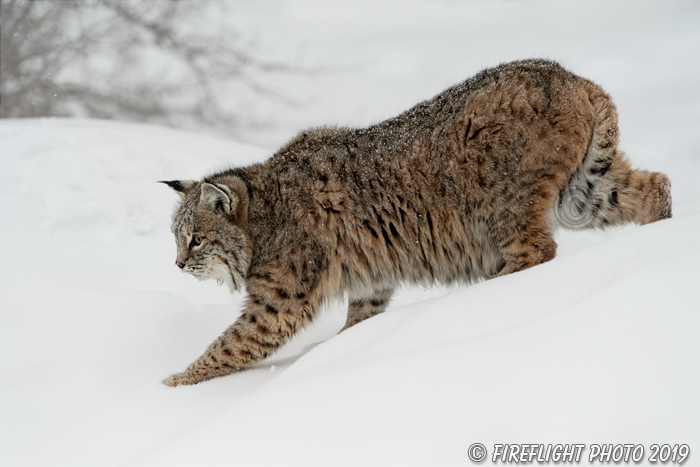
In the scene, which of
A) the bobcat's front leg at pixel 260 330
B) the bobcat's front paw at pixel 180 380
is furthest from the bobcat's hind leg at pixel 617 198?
the bobcat's front paw at pixel 180 380

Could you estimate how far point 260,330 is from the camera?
15.7 ft

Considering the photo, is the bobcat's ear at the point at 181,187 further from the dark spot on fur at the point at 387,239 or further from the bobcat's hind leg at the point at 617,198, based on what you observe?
the bobcat's hind leg at the point at 617,198

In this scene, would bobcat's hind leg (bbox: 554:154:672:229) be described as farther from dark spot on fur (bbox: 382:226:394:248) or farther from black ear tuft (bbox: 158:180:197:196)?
black ear tuft (bbox: 158:180:197:196)

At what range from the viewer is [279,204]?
5023 mm

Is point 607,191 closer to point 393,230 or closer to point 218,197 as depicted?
point 393,230

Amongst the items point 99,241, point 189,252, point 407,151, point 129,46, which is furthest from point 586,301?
point 129,46

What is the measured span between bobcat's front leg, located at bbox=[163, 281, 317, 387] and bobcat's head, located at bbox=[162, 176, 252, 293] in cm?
40

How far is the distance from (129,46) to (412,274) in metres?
11.5

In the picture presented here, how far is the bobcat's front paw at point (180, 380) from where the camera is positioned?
4.55 m

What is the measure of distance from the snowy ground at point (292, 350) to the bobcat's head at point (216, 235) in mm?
448

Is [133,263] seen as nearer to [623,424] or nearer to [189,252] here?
[189,252]

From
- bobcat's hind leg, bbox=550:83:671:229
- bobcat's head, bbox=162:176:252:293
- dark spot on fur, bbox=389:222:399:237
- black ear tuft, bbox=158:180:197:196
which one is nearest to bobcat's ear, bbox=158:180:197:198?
black ear tuft, bbox=158:180:197:196

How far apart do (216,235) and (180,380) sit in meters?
1.03

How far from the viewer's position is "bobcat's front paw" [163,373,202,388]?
455cm
